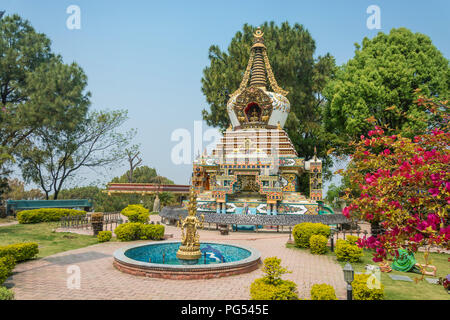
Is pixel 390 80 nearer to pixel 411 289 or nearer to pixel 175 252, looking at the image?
pixel 411 289

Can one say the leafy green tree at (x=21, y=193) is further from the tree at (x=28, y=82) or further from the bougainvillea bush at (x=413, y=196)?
the bougainvillea bush at (x=413, y=196)

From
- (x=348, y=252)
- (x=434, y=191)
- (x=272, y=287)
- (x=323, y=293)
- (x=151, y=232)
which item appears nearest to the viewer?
(x=434, y=191)

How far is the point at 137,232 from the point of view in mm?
16203

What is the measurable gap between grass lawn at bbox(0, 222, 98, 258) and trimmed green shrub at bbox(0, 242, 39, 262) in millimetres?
1010

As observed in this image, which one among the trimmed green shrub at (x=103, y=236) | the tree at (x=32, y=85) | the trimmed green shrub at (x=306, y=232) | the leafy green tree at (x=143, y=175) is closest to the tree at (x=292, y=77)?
the tree at (x=32, y=85)

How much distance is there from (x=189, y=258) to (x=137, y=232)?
6.21m

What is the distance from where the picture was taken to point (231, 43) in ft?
124

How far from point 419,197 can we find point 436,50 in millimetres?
27256

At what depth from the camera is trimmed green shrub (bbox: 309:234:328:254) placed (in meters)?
13.4

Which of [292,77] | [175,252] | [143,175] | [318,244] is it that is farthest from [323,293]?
[143,175]

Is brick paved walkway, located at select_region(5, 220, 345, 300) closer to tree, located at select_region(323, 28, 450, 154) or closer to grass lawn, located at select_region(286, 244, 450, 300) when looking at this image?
grass lawn, located at select_region(286, 244, 450, 300)

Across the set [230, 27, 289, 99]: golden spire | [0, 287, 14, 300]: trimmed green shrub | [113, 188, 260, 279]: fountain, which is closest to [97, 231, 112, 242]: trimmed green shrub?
[113, 188, 260, 279]: fountain

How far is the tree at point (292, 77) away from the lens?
110ft

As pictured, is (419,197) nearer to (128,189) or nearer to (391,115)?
(391,115)
